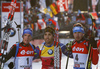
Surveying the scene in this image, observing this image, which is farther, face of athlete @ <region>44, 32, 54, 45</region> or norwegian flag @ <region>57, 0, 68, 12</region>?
norwegian flag @ <region>57, 0, 68, 12</region>

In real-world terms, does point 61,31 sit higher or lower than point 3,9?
lower

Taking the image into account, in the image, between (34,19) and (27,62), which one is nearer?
(27,62)

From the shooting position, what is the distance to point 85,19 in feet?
90.1

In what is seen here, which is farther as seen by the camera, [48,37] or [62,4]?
[62,4]

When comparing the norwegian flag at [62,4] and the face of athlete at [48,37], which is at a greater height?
the norwegian flag at [62,4]

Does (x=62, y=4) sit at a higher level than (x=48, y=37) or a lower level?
higher

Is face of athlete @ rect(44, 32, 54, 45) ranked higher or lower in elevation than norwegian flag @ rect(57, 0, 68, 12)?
lower

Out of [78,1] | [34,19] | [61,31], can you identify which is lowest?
[61,31]

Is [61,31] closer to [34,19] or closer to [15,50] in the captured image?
[34,19]

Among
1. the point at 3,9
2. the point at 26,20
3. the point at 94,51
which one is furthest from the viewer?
the point at 26,20

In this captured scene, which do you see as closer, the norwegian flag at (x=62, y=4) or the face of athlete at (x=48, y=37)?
the face of athlete at (x=48, y=37)

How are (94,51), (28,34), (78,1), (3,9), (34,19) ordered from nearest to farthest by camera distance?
(94,51), (28,34), (3,9), (34,19), (78,1)

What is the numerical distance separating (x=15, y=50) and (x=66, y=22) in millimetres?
23192

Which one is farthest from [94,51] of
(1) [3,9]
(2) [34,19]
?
(2) [34,19]
